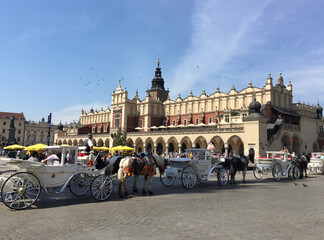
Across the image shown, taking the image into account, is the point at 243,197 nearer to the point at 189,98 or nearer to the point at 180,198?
the point at 180,198

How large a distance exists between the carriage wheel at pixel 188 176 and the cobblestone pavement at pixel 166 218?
2.21 metres

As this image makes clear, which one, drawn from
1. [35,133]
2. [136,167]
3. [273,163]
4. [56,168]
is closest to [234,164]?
[273,163]

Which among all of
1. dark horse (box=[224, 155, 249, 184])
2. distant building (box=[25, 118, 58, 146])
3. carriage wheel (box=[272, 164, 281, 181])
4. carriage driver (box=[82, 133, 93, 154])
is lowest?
carriage wheel (box=[272, 164, 281, 181])

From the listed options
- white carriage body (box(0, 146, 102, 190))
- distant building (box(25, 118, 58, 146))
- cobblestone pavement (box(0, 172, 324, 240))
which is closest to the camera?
cobblestone pavement (box(0, 172, 324, 240))

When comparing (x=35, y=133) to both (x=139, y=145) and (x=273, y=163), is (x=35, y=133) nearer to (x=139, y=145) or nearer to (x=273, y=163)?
(x=139, y=145)

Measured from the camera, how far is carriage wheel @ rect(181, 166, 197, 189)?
37.6 feet

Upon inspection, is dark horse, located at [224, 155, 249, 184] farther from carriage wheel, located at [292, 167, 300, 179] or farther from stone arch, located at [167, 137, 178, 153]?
stone arch, located at [167, 137, 178, 153]

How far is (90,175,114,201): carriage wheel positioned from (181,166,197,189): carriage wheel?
3.53 m

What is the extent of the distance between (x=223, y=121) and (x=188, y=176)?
113 ft

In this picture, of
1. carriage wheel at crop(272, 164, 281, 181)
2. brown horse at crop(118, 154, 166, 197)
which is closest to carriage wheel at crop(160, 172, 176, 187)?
brown horse at crop(118, 154, 166, 197)

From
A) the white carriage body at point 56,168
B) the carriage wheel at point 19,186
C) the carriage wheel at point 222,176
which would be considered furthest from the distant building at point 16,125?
the carriage wheel at point 19,186

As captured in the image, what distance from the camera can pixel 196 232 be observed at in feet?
17.6

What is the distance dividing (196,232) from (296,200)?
17.8ft

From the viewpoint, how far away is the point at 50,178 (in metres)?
7.98
